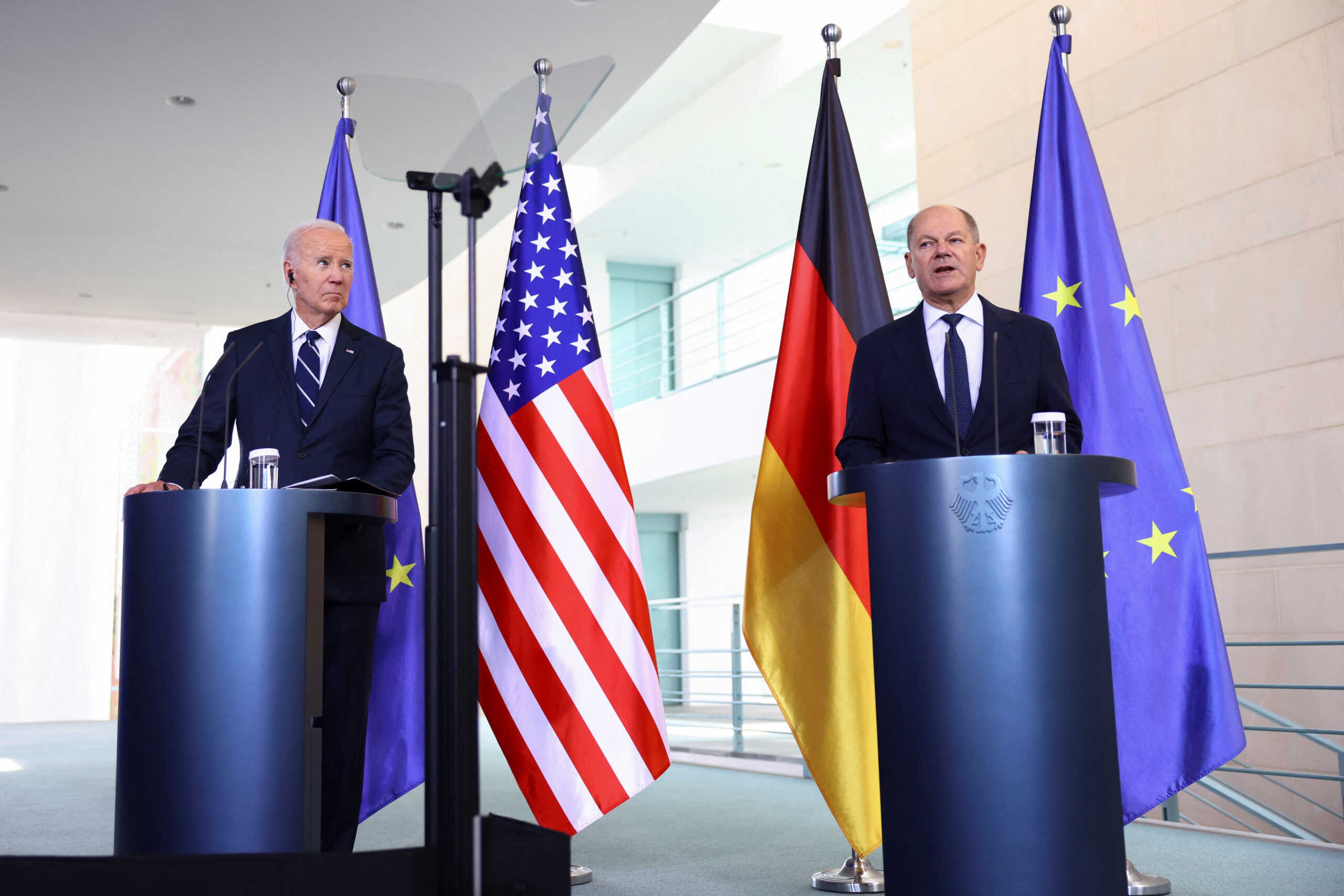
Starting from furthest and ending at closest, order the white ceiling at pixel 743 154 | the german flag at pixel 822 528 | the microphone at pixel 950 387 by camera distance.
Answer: the white ceiling at pixel 743 154 < the german flag at pixel 822 528 < the microphone at pixel 950 387

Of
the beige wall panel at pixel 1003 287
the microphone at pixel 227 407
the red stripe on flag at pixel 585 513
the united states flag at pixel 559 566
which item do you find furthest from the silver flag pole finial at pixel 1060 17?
the beige wall panel at pixel 1003 287

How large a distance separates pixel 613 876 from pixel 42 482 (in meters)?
11.2

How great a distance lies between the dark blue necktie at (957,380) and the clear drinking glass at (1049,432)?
0.30m

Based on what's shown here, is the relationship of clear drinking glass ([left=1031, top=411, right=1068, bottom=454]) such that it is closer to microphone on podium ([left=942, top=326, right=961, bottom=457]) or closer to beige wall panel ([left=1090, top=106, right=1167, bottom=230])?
microphone on podium ([left=942, top=326, right=961, bottom=457])

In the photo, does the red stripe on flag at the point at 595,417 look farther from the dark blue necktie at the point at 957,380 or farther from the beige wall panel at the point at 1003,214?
the beige wall panel at the point at 1003,214

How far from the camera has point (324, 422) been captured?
2.49 metres

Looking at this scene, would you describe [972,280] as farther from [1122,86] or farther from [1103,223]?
[1122,86]

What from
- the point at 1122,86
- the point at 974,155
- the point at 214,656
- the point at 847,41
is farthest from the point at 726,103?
the point at 214,656

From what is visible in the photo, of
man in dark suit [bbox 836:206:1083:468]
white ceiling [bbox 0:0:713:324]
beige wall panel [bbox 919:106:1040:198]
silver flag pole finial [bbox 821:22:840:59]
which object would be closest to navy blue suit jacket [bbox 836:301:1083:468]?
man in dark suit [bbox 836:206:1083:468]

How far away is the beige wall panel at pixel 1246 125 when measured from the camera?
14.3ft

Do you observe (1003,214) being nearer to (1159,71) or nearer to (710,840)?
(1159,71)

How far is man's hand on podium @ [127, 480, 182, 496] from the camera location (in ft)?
6.56

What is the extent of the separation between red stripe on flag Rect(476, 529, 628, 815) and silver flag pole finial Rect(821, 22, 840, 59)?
5.35 feet

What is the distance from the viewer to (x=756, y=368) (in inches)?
374
